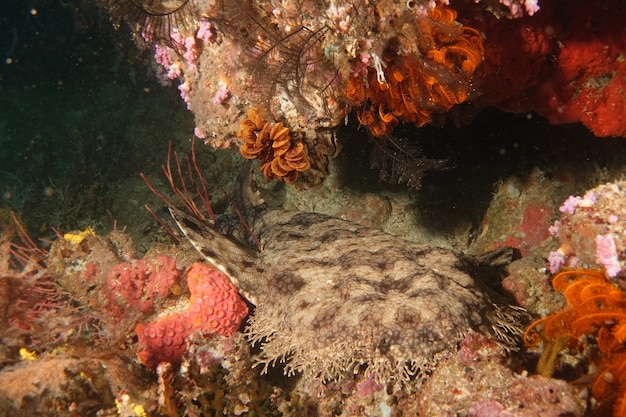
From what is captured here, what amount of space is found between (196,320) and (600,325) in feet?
11.3

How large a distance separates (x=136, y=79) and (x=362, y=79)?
974cm

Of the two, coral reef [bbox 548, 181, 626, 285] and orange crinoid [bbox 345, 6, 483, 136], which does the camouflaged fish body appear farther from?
orange crinoid [bbox 345, 6, 483, 136]

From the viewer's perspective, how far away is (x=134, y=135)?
9.46m

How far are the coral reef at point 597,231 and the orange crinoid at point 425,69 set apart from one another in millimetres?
1314

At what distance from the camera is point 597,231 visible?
2877 millimetres

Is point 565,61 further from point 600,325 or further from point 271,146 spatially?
point 271,146

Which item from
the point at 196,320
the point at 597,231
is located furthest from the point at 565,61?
the point at 196,320

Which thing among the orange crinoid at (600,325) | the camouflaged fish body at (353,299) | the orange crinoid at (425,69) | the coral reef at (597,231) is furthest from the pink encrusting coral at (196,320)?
the coral reef at (597,231)

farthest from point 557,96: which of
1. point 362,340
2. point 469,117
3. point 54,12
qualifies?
point 54,12

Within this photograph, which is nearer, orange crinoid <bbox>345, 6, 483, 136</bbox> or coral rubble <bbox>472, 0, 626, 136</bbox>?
orange crinoid <bbox>345, 6, 483, 136</bbox>

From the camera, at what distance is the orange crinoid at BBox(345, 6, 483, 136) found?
2812mm

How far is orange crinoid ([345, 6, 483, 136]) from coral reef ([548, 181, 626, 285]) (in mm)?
1314

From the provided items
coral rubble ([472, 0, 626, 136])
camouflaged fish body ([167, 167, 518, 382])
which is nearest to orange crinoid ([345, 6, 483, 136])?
coral rubble ([472, 0, 626, 136])

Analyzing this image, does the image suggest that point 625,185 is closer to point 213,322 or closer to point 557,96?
point 557,96
